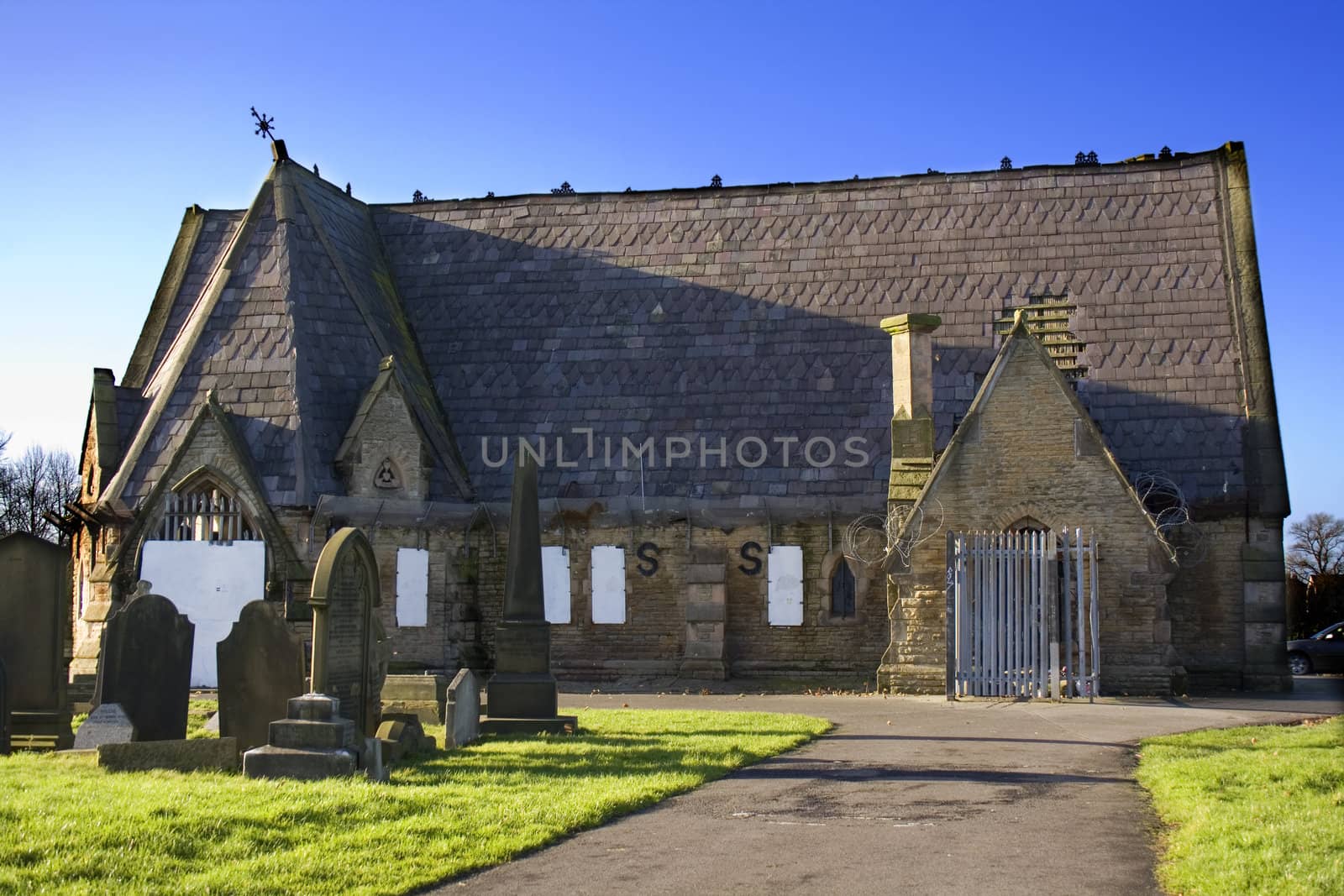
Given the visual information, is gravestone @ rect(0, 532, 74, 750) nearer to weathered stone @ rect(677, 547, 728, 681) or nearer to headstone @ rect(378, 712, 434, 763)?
headstone @ rect(378, 712, 434, 763)

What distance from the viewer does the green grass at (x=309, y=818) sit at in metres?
8.14

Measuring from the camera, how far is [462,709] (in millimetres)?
14977

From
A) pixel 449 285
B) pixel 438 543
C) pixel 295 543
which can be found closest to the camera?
pixel 295 543

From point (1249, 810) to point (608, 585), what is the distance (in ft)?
52.7

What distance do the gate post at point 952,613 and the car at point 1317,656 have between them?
1370 cm

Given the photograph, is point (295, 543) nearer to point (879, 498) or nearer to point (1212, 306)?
point (879, 498)

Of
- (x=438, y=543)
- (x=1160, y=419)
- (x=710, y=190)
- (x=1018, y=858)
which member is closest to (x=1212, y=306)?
(x=1160, y=419)

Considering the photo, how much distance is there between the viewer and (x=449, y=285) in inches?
1161

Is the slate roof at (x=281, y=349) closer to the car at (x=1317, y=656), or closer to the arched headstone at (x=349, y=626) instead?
the arched headstone at (x=349, y=626)

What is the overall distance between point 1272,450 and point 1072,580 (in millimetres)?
4739

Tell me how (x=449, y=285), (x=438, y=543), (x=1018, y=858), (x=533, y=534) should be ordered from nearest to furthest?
(x=1018, y=858)
(x=533, y=534)
(x=438, y=543)
(x=449, y=285)

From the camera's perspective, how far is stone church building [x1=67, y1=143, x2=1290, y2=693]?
2262cm

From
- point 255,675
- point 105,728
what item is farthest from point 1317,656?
point 105,728

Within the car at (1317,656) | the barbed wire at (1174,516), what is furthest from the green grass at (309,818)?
the car at (1317,656)
